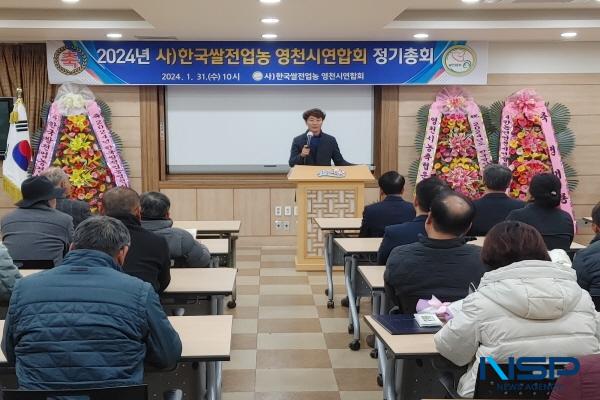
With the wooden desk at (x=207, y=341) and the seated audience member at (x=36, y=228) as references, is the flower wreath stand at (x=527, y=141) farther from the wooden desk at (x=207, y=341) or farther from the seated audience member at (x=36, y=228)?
the wooden desk at (x=207, y=341)

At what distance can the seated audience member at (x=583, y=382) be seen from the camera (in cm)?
141

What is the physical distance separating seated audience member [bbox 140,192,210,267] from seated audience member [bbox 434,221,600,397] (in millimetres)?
2126

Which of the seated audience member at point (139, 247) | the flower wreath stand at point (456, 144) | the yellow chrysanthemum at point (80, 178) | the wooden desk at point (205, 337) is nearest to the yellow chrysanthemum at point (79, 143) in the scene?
the yellow chrysanthemum at point (80, 178)

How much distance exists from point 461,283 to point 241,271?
4.20m

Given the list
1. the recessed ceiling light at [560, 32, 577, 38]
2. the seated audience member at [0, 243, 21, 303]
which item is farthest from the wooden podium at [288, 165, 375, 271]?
the seated audience member at [0, 243, 21, 303]

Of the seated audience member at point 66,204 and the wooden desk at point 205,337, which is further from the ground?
the seated audience member at point 66,204

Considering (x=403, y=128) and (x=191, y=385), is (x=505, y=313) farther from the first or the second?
(x=403, y=128)

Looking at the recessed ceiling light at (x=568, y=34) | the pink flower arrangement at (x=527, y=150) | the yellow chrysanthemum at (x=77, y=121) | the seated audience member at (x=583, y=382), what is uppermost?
the recessed ceiling light at (x=568, y=34)

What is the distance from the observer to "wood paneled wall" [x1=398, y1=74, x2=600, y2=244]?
8055 millimetres

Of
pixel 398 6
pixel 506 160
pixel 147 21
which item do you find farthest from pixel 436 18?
pixel 147 21

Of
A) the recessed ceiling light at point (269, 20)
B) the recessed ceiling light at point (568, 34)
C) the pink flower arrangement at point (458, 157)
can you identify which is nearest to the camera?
the recessed ceiling light at point (269, 20)

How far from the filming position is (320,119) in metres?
6.88

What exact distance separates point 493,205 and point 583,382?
3.44 meters

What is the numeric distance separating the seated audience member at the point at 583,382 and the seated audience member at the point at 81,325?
121 centimetres
